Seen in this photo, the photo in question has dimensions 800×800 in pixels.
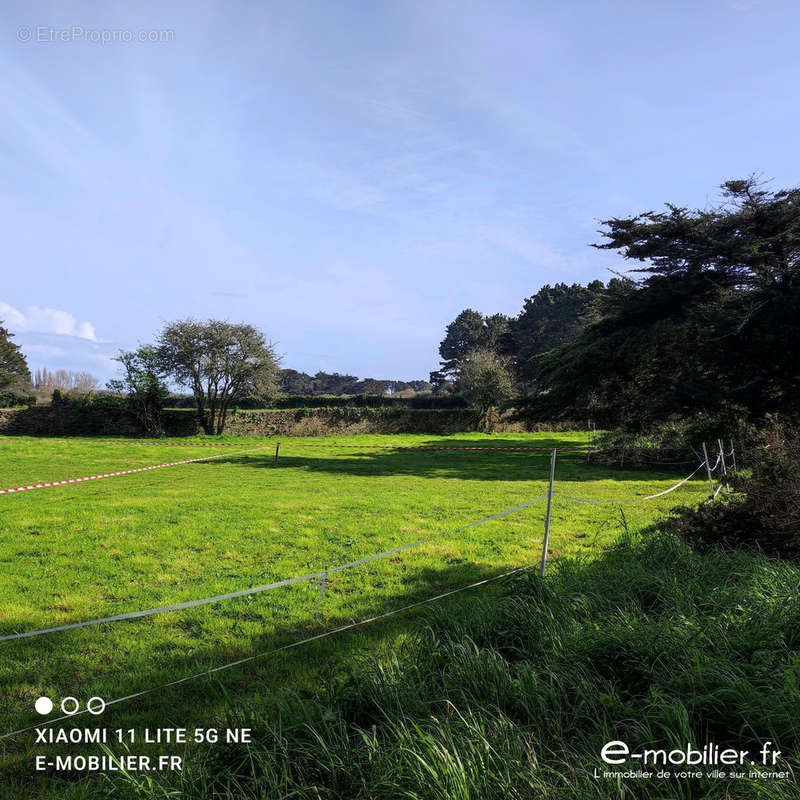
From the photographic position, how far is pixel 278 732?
2609mm

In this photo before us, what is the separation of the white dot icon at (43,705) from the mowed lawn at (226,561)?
0.18ft

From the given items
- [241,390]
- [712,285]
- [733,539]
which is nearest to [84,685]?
[733,539]

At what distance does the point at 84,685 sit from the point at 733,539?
6659 millimetres

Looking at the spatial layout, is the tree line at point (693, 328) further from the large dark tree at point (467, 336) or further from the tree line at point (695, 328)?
the large dark tree at point (467, 336)

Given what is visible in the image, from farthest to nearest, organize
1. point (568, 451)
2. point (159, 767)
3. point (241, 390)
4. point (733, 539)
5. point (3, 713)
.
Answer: point (241, 390)
point (568, 451)
point (733, 539)
point (3, 713)
point (159, 767)

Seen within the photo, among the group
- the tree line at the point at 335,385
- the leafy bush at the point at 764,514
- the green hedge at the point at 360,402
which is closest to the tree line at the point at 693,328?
the leafy bush at the point at 764,514

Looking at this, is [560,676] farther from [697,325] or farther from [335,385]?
[335,385]

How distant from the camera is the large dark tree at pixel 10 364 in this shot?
1930 inches

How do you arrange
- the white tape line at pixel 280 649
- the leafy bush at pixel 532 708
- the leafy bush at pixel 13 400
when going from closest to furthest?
the leafy bush at pixel 532 708, the white tape line at pixel 280 649, the leafy bush at pixel 13 400

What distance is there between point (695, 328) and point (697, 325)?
14 cm

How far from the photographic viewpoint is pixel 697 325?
53.1 feet

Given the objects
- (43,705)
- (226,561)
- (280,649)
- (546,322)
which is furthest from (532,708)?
(546,322)

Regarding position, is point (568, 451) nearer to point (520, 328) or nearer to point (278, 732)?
point (278, 732)

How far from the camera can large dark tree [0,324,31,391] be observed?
49016mm
